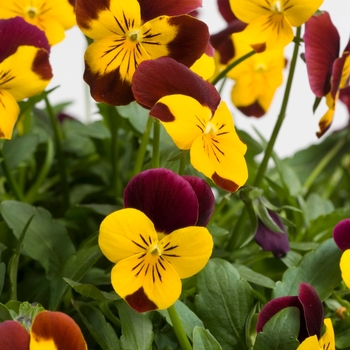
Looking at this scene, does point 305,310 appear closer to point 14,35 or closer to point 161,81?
point 161,81

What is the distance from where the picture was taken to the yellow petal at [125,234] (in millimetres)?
450

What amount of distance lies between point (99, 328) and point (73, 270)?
0.07m

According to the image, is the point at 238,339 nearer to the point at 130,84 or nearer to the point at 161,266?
the point at 161,266

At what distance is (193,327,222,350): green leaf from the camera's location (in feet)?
1.58

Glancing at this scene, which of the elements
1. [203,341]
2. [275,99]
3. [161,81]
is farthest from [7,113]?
[275,99]

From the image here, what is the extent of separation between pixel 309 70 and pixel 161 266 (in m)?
0.23

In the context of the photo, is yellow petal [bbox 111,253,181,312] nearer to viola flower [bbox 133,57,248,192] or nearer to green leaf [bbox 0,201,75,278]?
viola flower [bbox 133,57,248,192]

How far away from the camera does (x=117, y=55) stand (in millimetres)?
520

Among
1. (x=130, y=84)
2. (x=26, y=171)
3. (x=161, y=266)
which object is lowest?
(x=26, y=171)

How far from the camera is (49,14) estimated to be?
625 millimetres

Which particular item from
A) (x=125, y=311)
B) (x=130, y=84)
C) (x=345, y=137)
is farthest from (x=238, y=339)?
(x=345, y=137)

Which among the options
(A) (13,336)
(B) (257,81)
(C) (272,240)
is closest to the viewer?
(A) (13,336)

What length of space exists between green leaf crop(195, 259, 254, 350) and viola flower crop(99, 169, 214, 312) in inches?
3.6

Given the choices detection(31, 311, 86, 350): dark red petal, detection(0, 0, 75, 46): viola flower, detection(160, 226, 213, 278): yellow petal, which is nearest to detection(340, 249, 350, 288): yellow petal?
detection(160, 226, 213, 278): yellow petal
